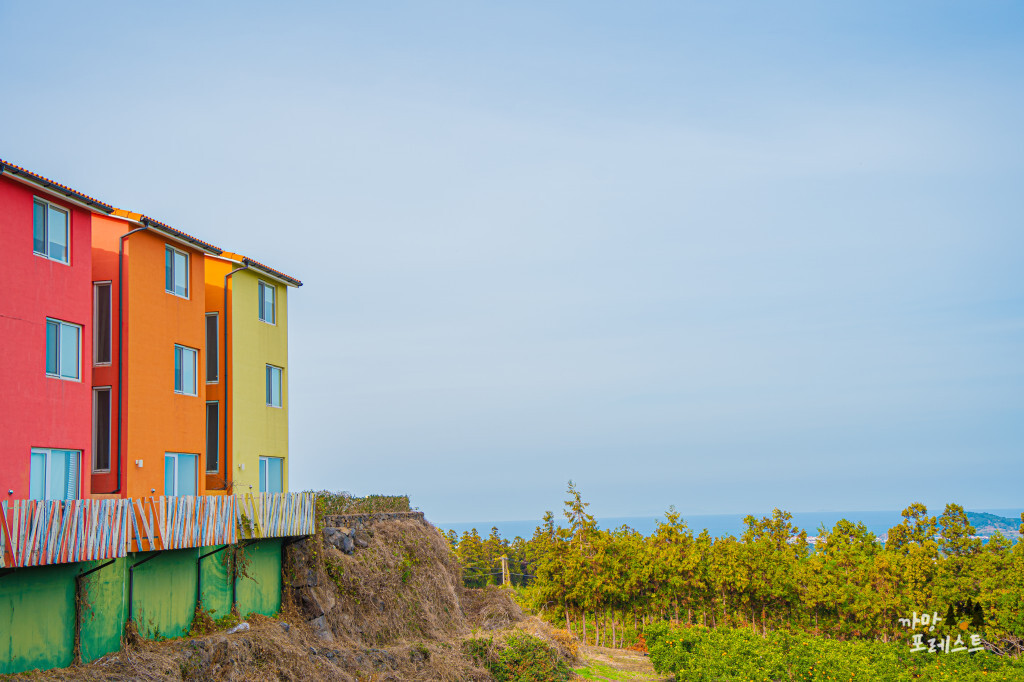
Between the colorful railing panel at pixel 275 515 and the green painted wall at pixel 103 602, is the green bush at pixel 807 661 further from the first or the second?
the green painted wall at pixel 103 602

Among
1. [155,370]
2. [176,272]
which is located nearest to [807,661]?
[155,370]

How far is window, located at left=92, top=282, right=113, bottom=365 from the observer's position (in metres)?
18.5

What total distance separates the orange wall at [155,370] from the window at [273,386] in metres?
3.63

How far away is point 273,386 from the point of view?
24.9m

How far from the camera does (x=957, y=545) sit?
1220 inches

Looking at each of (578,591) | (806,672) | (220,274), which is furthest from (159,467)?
(578,591)

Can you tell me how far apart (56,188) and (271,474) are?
10.7m

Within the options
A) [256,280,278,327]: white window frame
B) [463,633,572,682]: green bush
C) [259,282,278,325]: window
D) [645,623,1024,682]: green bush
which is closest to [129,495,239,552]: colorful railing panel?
[256,280,278,327]: white window frame

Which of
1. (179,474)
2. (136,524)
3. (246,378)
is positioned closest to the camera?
(136,524)

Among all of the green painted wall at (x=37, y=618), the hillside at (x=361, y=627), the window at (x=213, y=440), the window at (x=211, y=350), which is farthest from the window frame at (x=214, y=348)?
the green painted wall at (x=37, y=618)

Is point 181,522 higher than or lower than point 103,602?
higher

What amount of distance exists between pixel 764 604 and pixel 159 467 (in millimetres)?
22169

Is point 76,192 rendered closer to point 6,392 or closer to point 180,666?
point 6,392

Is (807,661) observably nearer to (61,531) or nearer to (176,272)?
(61,531)
